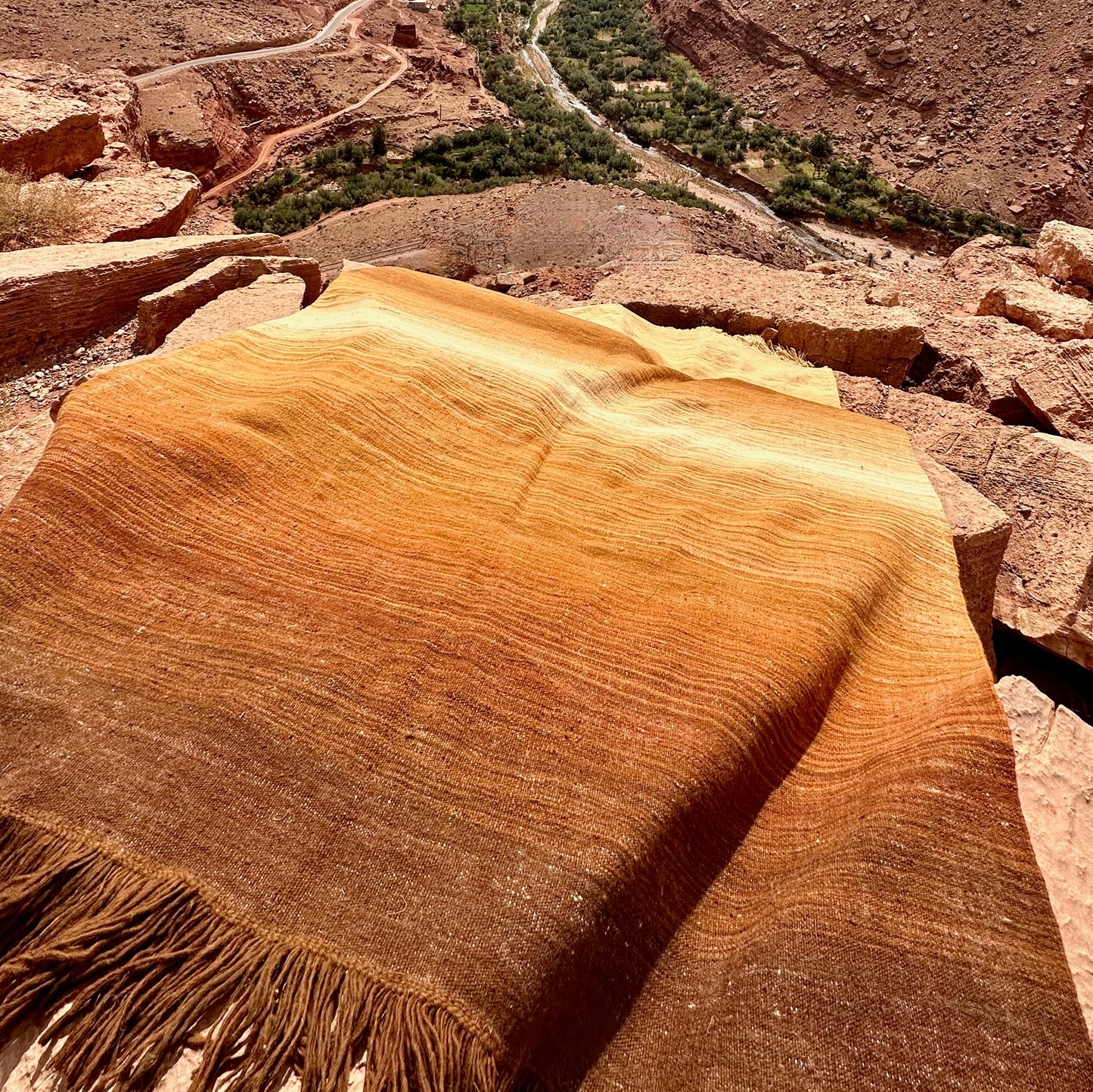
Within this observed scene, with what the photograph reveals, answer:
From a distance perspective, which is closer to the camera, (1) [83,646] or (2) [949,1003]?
(2) [949,1003]

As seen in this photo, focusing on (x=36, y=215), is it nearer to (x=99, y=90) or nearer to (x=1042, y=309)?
(x=1042, y=309)

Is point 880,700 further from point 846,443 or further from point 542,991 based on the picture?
point 846,443

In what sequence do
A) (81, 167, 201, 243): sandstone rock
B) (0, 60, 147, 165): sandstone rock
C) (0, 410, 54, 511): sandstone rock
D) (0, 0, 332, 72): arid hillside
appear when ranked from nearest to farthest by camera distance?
(0, 410, 54, 511): sandstone rock, (81, 167, 201, 243): sandstone rock, (0, 60, 147, 165): sandstone rock, (0, 0, 332, 72): arid hillside

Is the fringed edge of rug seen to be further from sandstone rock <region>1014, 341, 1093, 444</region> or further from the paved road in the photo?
the paved road

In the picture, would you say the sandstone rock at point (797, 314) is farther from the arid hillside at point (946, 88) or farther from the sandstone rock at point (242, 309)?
the arid hillside at point (946, 88)

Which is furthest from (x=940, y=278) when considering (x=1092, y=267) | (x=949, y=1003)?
(x=949, y=1003)

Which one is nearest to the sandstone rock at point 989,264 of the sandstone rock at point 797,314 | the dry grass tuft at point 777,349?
the sandstone rock at point 797,314

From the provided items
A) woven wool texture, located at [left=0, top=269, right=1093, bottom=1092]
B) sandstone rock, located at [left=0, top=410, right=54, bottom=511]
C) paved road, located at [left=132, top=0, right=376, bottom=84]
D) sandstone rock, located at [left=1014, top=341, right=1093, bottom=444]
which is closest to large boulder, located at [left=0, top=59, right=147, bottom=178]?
paved road, located at [left=132, top=0, right=376, bottom=84]
